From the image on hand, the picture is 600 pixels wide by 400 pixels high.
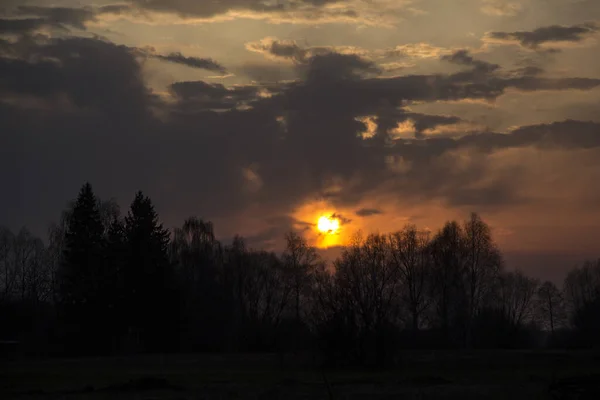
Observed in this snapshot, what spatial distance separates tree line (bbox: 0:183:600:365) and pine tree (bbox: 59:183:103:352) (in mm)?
104

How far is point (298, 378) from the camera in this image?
126ft

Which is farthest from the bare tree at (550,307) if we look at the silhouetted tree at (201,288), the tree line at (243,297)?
the silhouetted tree at (201,288)

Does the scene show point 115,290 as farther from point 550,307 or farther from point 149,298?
point 550,307

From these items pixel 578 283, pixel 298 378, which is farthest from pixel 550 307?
pixel 298 378

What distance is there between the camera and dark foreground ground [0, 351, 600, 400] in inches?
1101

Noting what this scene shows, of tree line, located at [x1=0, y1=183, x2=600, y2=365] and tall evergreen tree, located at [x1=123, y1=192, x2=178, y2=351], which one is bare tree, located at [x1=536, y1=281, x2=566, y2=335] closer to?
tree line, located at [x1=0, y1=183, x2=600, y2=365]

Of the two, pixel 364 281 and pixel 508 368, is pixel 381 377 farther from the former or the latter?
pixel 364 281

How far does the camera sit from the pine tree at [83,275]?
215ft

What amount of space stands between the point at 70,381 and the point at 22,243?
69186 millimetres

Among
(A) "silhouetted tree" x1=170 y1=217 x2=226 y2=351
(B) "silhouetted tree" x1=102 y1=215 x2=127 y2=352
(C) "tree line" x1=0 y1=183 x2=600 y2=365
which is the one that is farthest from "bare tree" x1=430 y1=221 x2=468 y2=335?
(B) "silhouetted tree" x1=102 y1=215 x2=127 y2=352

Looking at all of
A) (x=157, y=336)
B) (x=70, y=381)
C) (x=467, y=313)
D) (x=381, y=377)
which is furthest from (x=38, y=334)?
(x=467, y=313)

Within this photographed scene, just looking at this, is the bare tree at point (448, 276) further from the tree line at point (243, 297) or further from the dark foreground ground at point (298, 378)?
the dark foreground ground at point (298, 378)

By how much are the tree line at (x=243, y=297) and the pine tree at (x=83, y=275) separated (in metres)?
0.10

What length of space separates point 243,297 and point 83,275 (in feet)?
97.2
